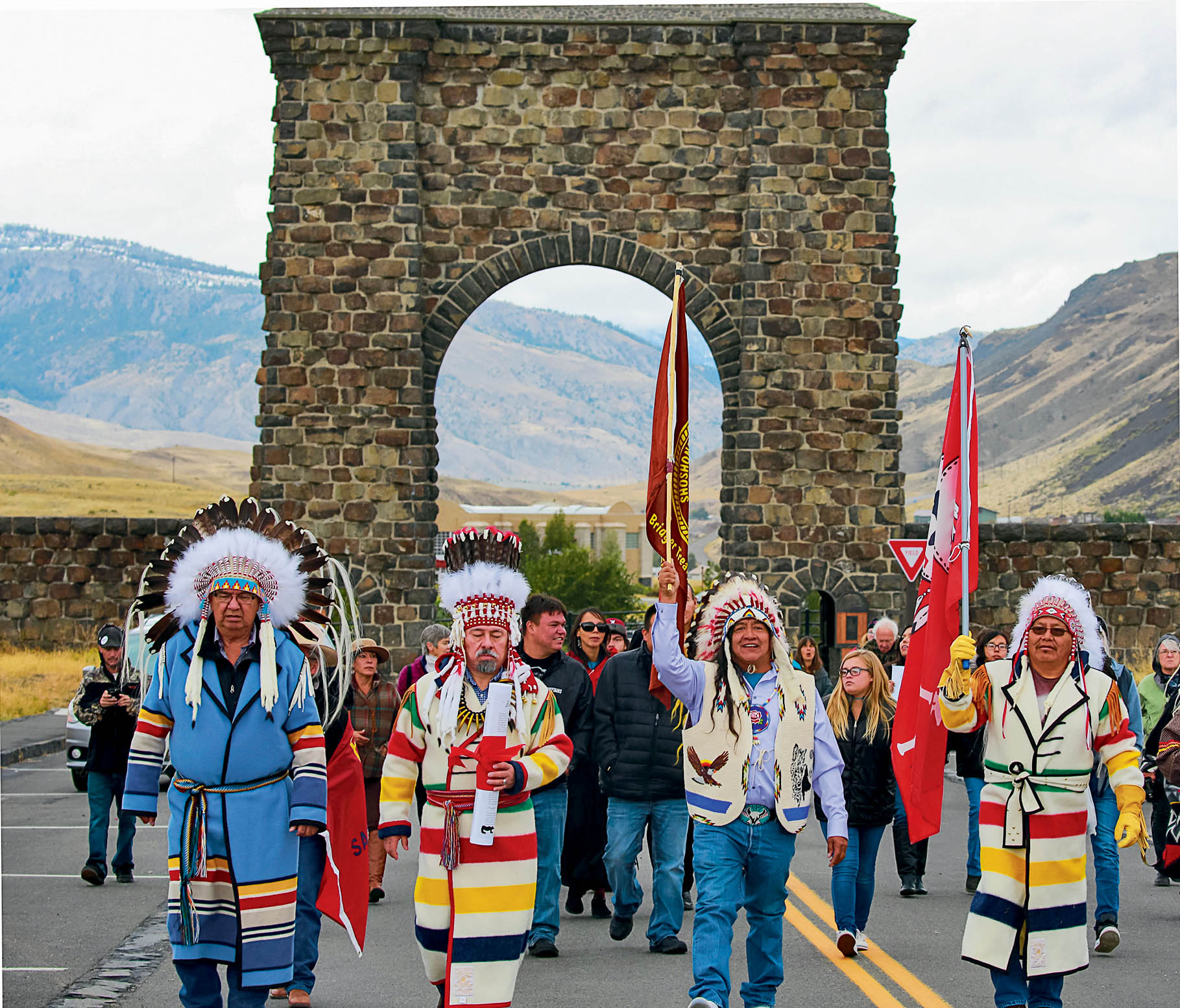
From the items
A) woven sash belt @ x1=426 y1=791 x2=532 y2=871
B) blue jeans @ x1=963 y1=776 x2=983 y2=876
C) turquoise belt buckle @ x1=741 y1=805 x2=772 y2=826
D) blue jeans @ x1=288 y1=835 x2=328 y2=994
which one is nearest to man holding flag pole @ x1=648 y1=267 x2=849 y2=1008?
turquoise belt buckle @ x1=741 y1=805 x2=772 y2=826

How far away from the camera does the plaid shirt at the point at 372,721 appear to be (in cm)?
1062

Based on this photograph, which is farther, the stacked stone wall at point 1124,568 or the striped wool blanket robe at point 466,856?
the stacked stone wall at point 1124,568

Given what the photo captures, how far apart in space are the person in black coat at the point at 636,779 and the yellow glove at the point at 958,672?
7.38 ft

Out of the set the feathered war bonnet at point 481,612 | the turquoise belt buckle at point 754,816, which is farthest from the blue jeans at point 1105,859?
the feathered war bonnet at point 481,612

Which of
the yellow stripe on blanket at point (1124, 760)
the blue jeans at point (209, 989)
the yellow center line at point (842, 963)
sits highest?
the yellow stripe on blanket at point (1124, 760)

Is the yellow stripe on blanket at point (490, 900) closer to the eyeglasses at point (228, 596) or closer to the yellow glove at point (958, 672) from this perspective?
the eyeglasses at point (228, 596)

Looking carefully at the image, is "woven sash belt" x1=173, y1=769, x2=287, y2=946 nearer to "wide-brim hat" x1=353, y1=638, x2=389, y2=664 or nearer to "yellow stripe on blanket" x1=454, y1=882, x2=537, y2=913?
"yellow stripe on blanket" x1=454, y1=882, x2=537, y2=913

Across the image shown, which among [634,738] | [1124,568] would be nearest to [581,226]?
[1124,568]

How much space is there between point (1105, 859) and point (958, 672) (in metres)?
2.97

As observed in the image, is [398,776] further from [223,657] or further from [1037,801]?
[1037,801]

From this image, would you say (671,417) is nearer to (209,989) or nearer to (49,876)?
(209,989)

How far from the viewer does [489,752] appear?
6703 millimetres

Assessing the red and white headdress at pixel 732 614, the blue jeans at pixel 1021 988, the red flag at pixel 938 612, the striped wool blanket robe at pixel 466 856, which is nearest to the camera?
the striped wool blanket robe at pixel 466 856

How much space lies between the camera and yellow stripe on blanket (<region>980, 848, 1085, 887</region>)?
7203mm
